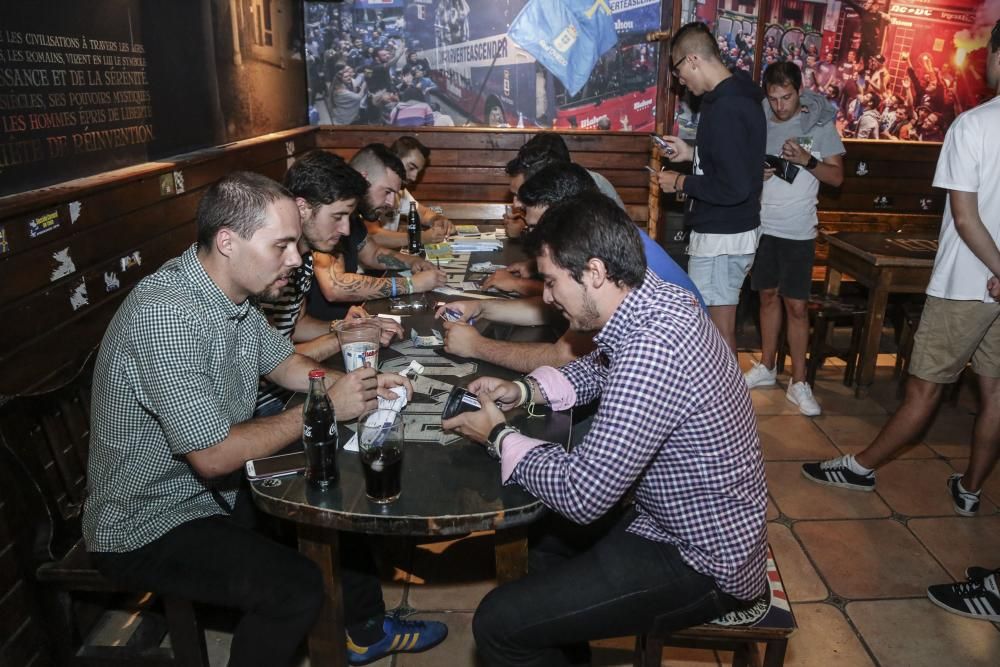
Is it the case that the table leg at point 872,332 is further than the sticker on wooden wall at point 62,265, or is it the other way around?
the table leg at point 872,332

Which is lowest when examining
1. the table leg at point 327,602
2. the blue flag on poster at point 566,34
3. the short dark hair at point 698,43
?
the table leg at point 327,602

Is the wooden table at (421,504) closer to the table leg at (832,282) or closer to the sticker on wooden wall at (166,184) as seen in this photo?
the sticker on wooden wall at (166,184)

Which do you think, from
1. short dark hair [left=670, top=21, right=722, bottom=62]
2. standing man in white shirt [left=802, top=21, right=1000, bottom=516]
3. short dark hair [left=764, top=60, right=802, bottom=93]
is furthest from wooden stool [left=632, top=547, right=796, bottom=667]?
short dark hair [left=764, top=60, right=802, bottom=93]

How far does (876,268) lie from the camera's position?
4.39m

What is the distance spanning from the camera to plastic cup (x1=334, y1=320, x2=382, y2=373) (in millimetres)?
2193

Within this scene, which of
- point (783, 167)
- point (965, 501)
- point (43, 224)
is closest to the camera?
point (43, 224)

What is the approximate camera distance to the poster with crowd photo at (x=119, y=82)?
2.32 meters

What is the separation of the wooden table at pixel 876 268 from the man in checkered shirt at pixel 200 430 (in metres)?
3.53

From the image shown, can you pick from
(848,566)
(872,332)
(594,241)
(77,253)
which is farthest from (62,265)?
(872,332)

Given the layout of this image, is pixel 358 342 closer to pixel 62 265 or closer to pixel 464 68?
pixel 62 265

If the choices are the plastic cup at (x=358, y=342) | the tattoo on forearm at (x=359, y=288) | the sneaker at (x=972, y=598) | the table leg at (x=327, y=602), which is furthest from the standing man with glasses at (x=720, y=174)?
the table leg at (x=327, y=602)

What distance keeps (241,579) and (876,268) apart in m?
4.00

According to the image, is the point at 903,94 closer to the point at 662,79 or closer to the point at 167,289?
the point at 662,79

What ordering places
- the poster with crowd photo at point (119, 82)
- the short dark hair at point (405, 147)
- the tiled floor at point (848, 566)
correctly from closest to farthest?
the poster with crowd photo at point (119, 82) < the tiled floor at point (848, 566) < the short dark hair at point (405, 147)
